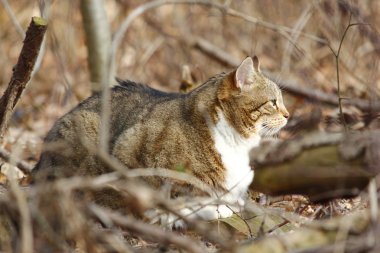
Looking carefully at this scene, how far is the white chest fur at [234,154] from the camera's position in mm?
4992

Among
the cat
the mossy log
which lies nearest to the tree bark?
the cat

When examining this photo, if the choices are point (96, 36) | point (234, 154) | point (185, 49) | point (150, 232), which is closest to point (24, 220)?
point (150, 232)

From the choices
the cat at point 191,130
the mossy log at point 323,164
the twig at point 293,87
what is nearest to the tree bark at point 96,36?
the twig at point 293,87

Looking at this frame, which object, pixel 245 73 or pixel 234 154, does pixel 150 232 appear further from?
pixel 245 73

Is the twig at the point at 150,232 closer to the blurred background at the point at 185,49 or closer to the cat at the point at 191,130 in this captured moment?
the cat at the point at 191,130

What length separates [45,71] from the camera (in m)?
10.9

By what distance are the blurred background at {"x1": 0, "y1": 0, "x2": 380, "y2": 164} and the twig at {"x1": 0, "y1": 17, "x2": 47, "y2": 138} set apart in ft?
10.7

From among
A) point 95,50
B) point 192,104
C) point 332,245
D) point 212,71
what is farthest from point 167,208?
point 212,71

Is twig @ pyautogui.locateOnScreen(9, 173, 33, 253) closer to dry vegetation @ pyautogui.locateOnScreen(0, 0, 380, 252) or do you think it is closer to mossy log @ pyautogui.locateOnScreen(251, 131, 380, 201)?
dry vegetation @ pyautogui.locateOnScreen(0, 0, 380, 252)

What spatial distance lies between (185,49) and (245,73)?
4.60 m

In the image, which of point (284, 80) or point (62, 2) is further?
point (62, 2)

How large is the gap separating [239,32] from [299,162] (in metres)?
7.23

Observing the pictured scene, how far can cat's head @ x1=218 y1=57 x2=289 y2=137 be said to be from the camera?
5.21 metres

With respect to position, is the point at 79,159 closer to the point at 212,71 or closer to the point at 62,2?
the point at 212,71
